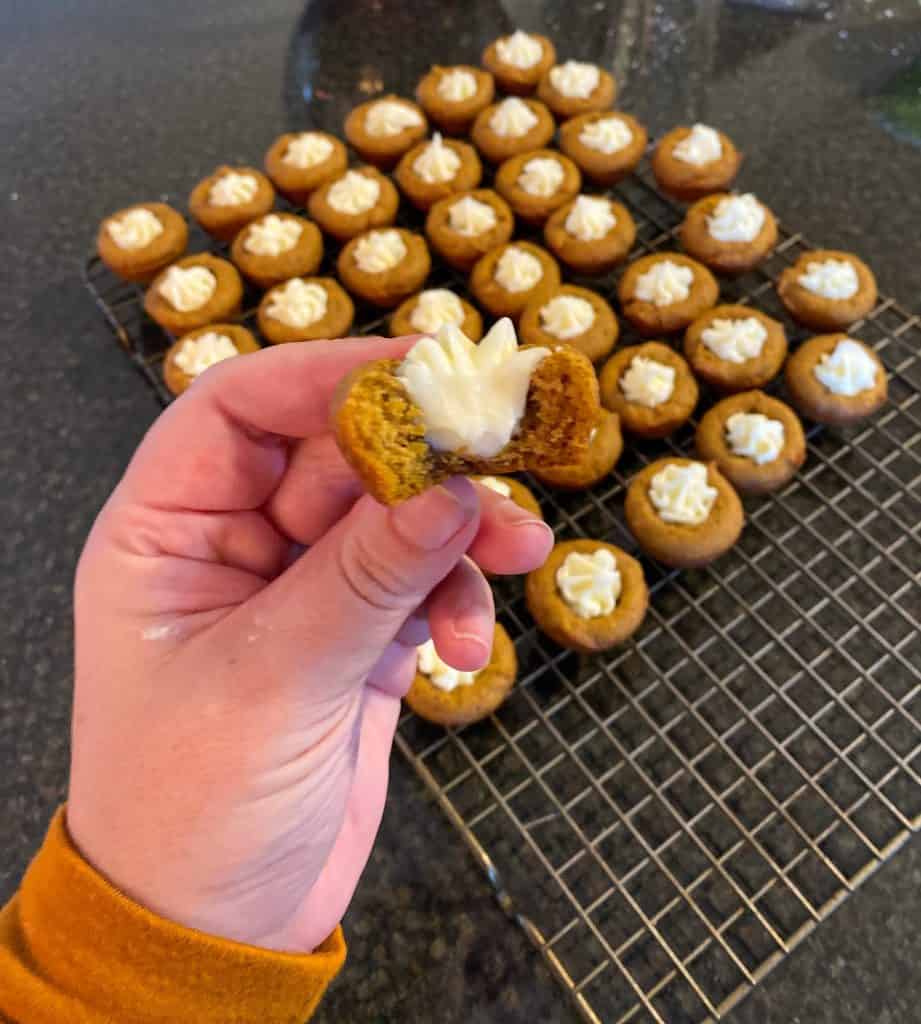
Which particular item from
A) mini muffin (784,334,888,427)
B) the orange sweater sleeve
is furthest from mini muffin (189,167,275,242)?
the orange sweater sleeve

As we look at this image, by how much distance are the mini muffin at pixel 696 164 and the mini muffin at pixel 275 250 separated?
116 centimetres

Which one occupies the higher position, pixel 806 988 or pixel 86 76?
pixel 86 76

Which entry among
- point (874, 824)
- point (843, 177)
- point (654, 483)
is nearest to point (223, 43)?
point (843, 177)

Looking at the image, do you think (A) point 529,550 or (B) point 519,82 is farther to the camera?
(B) point 519,82

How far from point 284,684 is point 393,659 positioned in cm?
53

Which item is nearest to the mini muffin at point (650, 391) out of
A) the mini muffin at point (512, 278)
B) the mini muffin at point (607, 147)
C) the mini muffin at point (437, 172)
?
the mini muffin at point (512, 278)

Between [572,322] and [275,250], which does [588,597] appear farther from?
[275,250]

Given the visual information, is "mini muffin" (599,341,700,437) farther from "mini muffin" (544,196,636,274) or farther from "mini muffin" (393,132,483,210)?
"mini muffin" (393,132,483,210)

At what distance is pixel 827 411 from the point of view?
218 cm

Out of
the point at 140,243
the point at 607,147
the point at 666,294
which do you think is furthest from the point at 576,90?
the point at 140,243

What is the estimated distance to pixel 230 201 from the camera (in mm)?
2664

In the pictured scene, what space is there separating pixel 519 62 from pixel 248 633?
2707mm

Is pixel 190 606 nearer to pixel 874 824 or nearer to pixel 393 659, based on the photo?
pixel 393 659

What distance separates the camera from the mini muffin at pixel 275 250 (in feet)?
8.39
